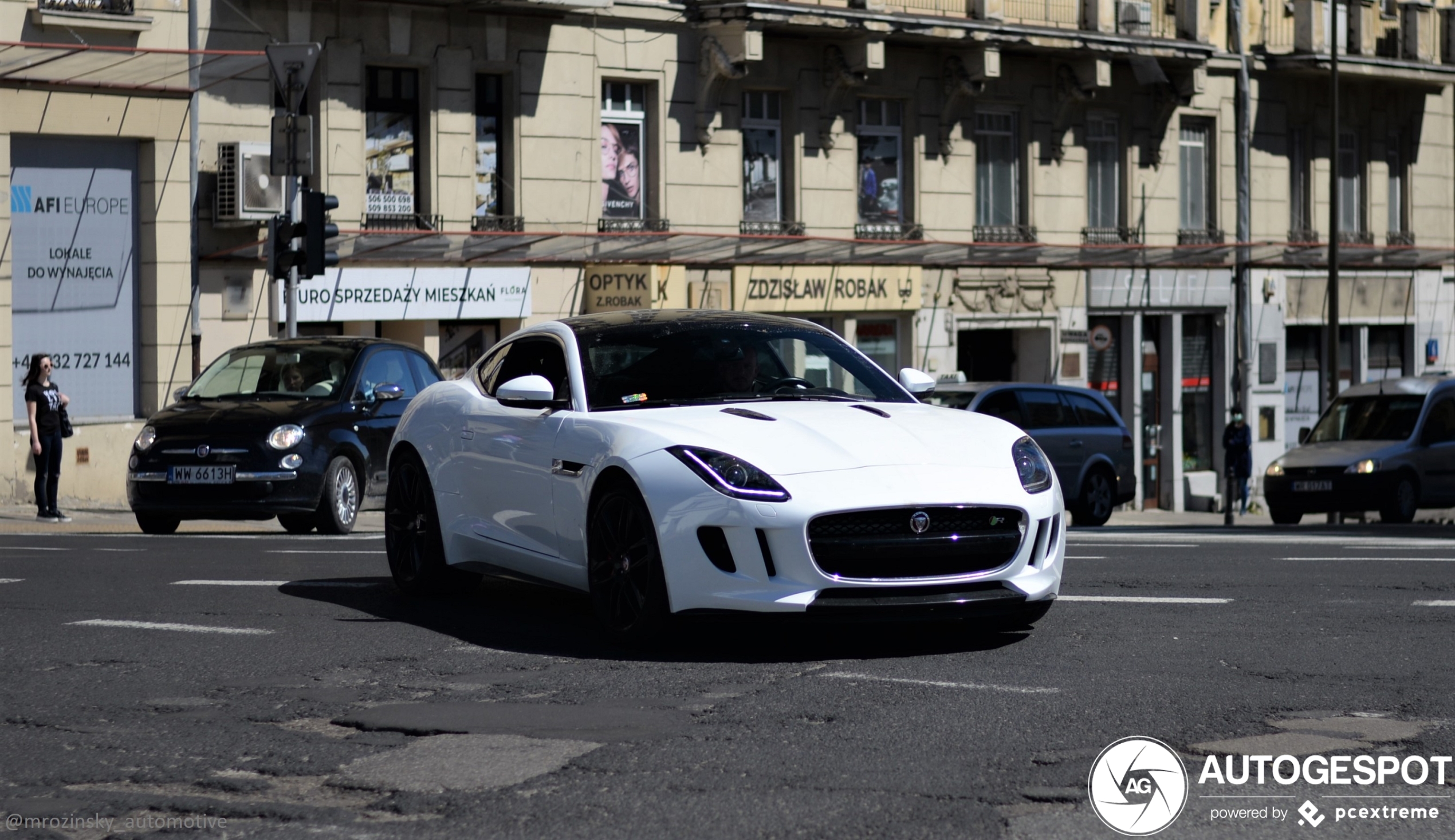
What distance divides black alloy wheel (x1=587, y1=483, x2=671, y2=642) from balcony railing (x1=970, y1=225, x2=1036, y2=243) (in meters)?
26.7

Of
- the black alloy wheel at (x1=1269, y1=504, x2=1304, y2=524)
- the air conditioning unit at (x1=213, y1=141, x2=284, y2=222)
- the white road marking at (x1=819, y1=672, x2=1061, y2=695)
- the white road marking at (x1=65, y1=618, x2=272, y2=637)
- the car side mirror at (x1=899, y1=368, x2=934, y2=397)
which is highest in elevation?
the air conditioning unit at (x1=213, y1=141, x2=284, y2=222)

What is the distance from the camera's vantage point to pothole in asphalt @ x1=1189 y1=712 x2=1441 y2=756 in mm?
6422

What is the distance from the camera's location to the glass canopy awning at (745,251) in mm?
27766

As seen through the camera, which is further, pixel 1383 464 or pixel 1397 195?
pixel 1397 195

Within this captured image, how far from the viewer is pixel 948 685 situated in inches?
303

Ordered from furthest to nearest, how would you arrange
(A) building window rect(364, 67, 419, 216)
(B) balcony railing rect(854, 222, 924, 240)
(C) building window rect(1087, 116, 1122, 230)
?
(C) building window rect(1087, 116, 1122, 230)
(B) balcony railing rect(854, 222, 924, 240)
(A) building window rect(364, 67, 419, 216)

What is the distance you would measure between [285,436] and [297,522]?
1.73 metres

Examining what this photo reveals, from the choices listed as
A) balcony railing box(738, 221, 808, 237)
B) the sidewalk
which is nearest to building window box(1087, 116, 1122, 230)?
balcony railing box(738, 221, 808, 237)

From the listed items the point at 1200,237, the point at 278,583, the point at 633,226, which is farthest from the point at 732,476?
the point at 1200,237

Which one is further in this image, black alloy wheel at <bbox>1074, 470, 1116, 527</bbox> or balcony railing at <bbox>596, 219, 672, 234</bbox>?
balcony railing at <bbox>596, 219, 672, 234</bbox>

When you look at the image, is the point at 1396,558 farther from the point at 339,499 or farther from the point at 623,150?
the point at 623,150

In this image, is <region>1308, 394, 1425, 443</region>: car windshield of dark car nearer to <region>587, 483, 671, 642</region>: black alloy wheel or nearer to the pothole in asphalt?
<region>587, 483, 671, 642</region>: black alloy wheel

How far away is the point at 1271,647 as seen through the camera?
8664 mm

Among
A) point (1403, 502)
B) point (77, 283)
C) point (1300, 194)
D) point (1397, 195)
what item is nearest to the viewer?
point (77, 283)
